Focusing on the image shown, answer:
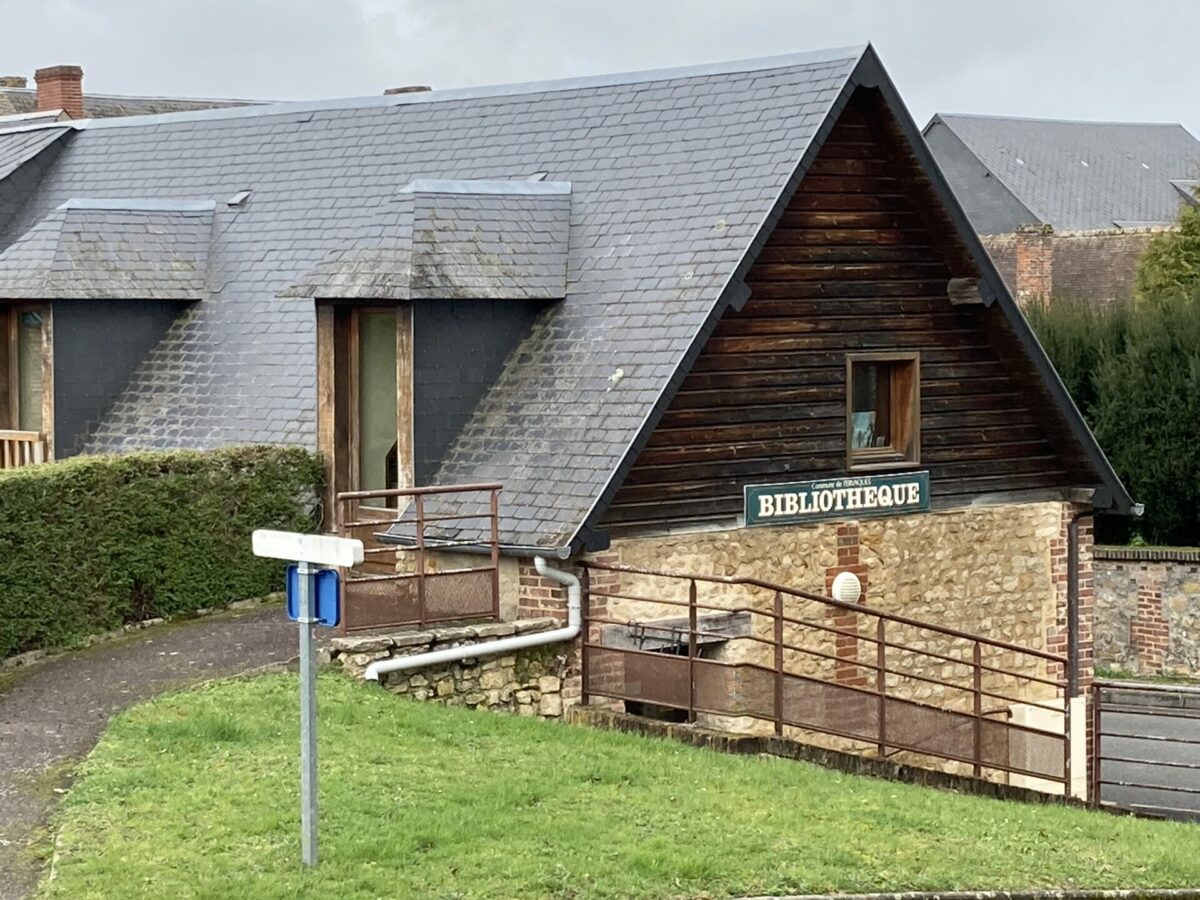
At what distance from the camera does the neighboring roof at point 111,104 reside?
45.5 metres

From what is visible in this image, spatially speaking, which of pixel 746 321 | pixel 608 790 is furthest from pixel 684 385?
pixel 608 790

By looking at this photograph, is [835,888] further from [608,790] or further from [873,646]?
[873,646]

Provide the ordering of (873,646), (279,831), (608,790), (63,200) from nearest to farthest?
(279,831) → (608,790) → (873,646) → (63,200)

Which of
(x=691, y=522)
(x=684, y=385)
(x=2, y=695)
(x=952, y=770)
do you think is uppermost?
(x=684, y=385)

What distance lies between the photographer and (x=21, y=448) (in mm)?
20250

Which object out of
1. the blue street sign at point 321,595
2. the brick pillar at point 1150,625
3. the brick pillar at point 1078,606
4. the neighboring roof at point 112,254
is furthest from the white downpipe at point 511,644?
the brick pillar at point 1150,625

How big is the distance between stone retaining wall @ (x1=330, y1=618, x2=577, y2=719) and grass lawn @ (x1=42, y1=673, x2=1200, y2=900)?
0.36m

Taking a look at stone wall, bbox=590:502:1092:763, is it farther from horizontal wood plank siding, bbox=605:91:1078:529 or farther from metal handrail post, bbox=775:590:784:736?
metal handrail post, bbox=775:590:784:736

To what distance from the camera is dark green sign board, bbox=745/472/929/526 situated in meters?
17.2

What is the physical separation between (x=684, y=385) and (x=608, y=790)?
5.43 meters

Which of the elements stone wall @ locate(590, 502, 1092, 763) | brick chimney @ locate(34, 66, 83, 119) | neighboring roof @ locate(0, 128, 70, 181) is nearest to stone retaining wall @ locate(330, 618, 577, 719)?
stone wall @ locate(590, 502, 1092, 763)

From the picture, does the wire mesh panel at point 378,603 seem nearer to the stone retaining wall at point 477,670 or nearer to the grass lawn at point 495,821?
the stone retaining wall at point 477,670

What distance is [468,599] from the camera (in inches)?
606

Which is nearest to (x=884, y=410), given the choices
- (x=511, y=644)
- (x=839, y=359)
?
(x=839, y=359)
